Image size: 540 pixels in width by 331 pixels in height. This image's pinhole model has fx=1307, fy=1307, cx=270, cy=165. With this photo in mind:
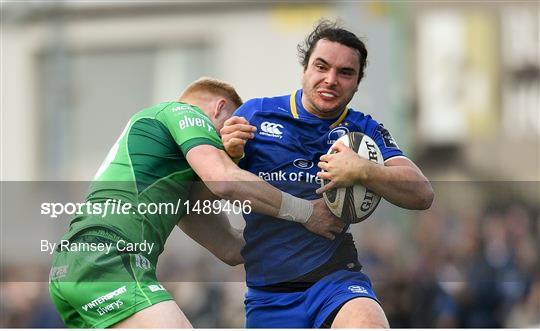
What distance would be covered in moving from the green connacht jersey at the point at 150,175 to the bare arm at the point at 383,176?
0.63m

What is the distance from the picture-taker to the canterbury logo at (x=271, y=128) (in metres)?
7.11

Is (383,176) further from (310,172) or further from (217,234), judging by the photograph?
(217,234)

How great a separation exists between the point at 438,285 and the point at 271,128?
21.5ft

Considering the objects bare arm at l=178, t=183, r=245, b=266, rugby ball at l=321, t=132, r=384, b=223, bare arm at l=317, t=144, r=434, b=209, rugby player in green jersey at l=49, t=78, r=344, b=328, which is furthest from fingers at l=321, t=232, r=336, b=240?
bare arm at l=178, t=183, r=245, b=266

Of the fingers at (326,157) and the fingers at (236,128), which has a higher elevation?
the fingers at (236,128)

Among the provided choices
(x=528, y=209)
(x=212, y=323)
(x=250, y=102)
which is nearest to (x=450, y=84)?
(x=528, y=209)

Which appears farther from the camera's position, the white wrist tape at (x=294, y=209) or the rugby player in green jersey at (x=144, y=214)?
the white wrist tape at (x=294, y=209)

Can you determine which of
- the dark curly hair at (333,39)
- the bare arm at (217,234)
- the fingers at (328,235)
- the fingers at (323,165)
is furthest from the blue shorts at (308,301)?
the dark curly hair at (333,39)

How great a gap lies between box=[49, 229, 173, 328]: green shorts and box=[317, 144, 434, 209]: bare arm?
105 centimetres

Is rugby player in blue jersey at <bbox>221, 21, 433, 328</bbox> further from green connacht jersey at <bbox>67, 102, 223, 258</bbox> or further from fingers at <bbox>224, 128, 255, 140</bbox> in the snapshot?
green connacht jersey at <bbox>67, 102, 223, 258</bbox>

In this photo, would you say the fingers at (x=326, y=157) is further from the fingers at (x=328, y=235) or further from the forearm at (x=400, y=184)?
the fingers at (x=328, y=235)

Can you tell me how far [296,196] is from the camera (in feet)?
23.1

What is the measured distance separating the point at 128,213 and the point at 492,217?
8969mm

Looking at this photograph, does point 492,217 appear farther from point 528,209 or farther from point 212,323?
point 212,323
